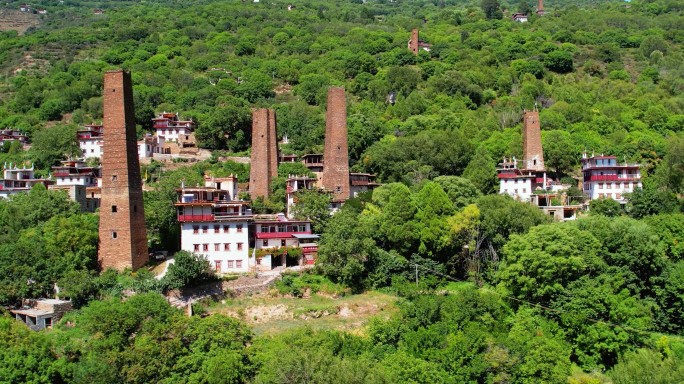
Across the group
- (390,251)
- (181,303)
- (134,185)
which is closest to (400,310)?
(390,251)

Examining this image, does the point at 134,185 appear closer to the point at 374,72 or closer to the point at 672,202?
the point at 672,202

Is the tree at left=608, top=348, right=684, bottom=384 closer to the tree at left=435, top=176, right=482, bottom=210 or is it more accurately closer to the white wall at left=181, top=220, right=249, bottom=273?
the tree at left=435, top=176, right=482, bottom=210

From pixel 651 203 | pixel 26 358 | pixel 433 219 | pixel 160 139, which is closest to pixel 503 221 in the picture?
pixel 433 219

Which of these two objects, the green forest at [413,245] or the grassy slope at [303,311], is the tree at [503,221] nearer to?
the green forest at [413,245]

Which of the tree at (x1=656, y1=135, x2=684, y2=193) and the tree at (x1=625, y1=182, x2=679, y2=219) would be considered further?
the tree at (x1=656, y1=135, x2=684, y2=193)

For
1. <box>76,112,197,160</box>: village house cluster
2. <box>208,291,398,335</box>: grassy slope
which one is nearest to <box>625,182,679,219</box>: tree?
<box>208,291,398,335</box>: grassy slope

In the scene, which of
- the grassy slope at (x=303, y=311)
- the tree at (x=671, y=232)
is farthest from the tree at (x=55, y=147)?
the tree at (x=671, y=232)
